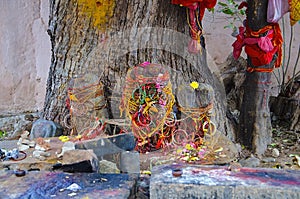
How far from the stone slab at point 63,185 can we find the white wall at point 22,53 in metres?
2.79

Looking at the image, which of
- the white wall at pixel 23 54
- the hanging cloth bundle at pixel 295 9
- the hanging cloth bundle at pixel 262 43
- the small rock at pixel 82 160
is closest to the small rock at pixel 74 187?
the small rock at pixel 82 160

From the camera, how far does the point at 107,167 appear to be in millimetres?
1564

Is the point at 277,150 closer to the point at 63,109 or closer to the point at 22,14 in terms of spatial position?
the point at 63,109

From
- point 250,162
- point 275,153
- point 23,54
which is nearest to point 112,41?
point 250,162

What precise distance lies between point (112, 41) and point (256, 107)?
1248mm

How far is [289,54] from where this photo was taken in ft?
12.2

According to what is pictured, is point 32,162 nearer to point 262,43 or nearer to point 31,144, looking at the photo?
point 31,144

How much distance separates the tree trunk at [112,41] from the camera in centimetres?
225

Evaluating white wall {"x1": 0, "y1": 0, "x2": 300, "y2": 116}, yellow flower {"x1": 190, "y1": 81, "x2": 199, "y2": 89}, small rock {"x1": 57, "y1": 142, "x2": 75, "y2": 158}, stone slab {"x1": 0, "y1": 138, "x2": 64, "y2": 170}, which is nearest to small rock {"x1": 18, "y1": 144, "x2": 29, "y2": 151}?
stone slab {"x1": 0, "y1": 138, "x2": 64, "y2": 170}

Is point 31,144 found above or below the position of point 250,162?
above

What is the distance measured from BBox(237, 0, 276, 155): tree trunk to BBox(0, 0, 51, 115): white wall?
2.11 meters

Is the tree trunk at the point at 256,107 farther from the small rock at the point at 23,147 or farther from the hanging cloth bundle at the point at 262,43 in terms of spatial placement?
the small rock at the point at 23,147

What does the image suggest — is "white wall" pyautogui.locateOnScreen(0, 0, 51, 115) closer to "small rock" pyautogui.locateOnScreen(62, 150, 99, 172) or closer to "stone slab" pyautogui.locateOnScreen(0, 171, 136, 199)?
"small rock" pyautogui.locateOnScreen(62, 150, 99, 172)

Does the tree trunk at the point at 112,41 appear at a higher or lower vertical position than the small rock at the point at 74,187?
higher
